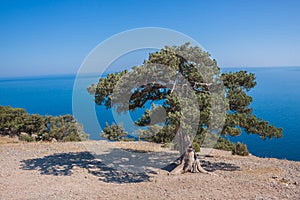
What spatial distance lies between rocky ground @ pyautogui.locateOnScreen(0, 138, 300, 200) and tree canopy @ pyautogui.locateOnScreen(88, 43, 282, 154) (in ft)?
5.76

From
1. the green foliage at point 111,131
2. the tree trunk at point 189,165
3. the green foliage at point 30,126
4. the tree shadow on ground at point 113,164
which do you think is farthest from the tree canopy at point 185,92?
the green foliage at point 30,126

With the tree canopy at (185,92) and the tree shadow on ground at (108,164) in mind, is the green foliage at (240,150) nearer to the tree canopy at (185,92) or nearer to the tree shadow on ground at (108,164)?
the tree shadow on ground at (108,164)

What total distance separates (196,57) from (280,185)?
545 cm

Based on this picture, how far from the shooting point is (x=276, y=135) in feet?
33.5

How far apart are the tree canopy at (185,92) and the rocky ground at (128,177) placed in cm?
176

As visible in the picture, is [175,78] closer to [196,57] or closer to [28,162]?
[196,57]

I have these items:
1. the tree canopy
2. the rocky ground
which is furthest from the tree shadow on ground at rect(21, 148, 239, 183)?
the tree canopy

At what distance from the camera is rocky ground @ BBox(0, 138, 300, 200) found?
7623mm

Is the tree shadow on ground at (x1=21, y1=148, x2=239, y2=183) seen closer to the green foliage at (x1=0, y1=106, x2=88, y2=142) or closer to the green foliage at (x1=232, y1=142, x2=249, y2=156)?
the green foliage at (x1=232, y1=142, x2=249, y2=156)

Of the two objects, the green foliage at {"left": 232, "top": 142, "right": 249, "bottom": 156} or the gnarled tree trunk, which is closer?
the gnarled tree trunk

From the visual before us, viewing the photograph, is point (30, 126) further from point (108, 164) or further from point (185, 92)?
point (185, 92)

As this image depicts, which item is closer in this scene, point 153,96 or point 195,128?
point 195,128

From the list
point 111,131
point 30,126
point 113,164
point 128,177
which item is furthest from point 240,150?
point 30,126

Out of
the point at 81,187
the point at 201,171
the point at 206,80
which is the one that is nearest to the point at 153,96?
the point at 206,80
